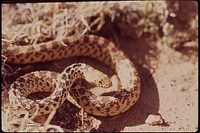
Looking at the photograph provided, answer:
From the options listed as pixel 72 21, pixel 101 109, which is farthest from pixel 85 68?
pixel 72 21

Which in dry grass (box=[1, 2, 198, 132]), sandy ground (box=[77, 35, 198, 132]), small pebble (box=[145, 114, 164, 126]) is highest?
dry grass (box=[1, 2, 198, 132])

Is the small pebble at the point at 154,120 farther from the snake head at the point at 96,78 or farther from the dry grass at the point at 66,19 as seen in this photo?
the dry grass at the point at 66,19

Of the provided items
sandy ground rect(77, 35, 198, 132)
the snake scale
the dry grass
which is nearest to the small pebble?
sandy ground rect(77, 35, 198, 132)

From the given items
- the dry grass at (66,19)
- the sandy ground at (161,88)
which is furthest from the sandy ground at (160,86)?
the dry grass at (66,19)

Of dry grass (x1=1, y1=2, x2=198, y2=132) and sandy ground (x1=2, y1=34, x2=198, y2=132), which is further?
dry grass (x1=1, y1=2, x2=198, y2=132)

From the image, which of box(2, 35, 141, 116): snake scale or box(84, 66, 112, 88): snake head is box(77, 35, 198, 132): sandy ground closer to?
box(2, 35, 141, 116): snake scale

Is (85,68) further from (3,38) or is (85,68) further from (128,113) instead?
(3,38)

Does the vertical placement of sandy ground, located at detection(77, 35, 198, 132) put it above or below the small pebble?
above

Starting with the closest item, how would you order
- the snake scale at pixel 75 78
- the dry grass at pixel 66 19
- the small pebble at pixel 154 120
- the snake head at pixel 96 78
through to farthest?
the snake scale at pixel 75 78 → the small pebble at pixel 154 120 → the snake head at pixel 96 78 → the dry grass at pixel 66 19

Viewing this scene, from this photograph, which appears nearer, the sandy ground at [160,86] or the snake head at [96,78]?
the sandy ground at [160,86]
